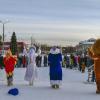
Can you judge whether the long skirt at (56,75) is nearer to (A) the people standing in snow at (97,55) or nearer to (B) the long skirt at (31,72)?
(B) the long skirt at (31,72)

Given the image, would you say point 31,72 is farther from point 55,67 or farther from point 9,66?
point 55,67

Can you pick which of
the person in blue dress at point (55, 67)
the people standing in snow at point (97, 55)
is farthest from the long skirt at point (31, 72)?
the people standing in snow at point (97, 55)

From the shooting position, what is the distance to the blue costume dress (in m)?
16.5

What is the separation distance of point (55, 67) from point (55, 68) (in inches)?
1.5

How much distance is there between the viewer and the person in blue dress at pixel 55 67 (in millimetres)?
16487

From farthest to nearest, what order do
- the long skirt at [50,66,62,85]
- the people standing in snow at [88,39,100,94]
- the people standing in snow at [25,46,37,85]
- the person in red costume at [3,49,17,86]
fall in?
the people standing in snow at [25,46,37,85]
the person in red costume at [3,49,17,86]
the long skirt at [50,66,62,85]
the people standing in snow at [88,39,100,94]

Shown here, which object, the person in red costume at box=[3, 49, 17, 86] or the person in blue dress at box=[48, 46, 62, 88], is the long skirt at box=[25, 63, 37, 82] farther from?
the person in blue dress at box=[48, 46, 62, 88]

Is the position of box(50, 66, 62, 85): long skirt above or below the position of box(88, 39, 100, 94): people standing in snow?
below

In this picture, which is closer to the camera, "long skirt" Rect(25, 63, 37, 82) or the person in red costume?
the person in red costume

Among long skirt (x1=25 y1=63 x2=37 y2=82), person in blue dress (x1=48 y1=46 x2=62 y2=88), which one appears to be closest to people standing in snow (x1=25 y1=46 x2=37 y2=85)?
long skirt (x1=25 y1=63 x2=37 y2=82)

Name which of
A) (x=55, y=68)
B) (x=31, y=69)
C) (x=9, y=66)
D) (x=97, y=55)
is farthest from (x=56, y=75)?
(x=97, y=55)

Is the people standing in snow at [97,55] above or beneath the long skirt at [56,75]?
above

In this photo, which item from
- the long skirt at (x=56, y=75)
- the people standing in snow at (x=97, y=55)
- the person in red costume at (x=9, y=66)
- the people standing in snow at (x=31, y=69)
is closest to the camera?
the people standing in snow at (x=97, y=55)

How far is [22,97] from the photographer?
42.9 feet
